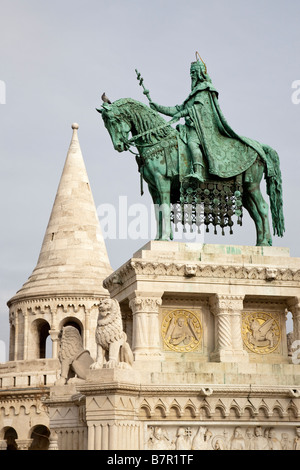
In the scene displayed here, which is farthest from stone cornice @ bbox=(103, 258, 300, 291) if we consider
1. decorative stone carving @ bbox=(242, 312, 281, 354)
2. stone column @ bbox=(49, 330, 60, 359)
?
stone column @ bbox=(49, 330, 60, 359)

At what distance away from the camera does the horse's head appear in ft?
70.8

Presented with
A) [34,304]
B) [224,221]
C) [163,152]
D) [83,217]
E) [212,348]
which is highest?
[83,217]

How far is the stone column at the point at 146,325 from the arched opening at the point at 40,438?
23.1 metres

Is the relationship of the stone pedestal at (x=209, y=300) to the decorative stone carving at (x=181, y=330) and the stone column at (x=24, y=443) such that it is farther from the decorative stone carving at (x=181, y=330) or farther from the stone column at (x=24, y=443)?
the stone column at (x=24, y=443)

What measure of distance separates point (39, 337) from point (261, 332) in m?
28.0

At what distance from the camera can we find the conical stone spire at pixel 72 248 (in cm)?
4731

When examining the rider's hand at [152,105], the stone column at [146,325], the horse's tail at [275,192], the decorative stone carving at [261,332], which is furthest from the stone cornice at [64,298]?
the stone column at [146,325]

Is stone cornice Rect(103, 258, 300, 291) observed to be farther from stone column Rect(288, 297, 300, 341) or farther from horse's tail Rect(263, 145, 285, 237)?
horse's tail Rect(263, 145, 285, 237)
